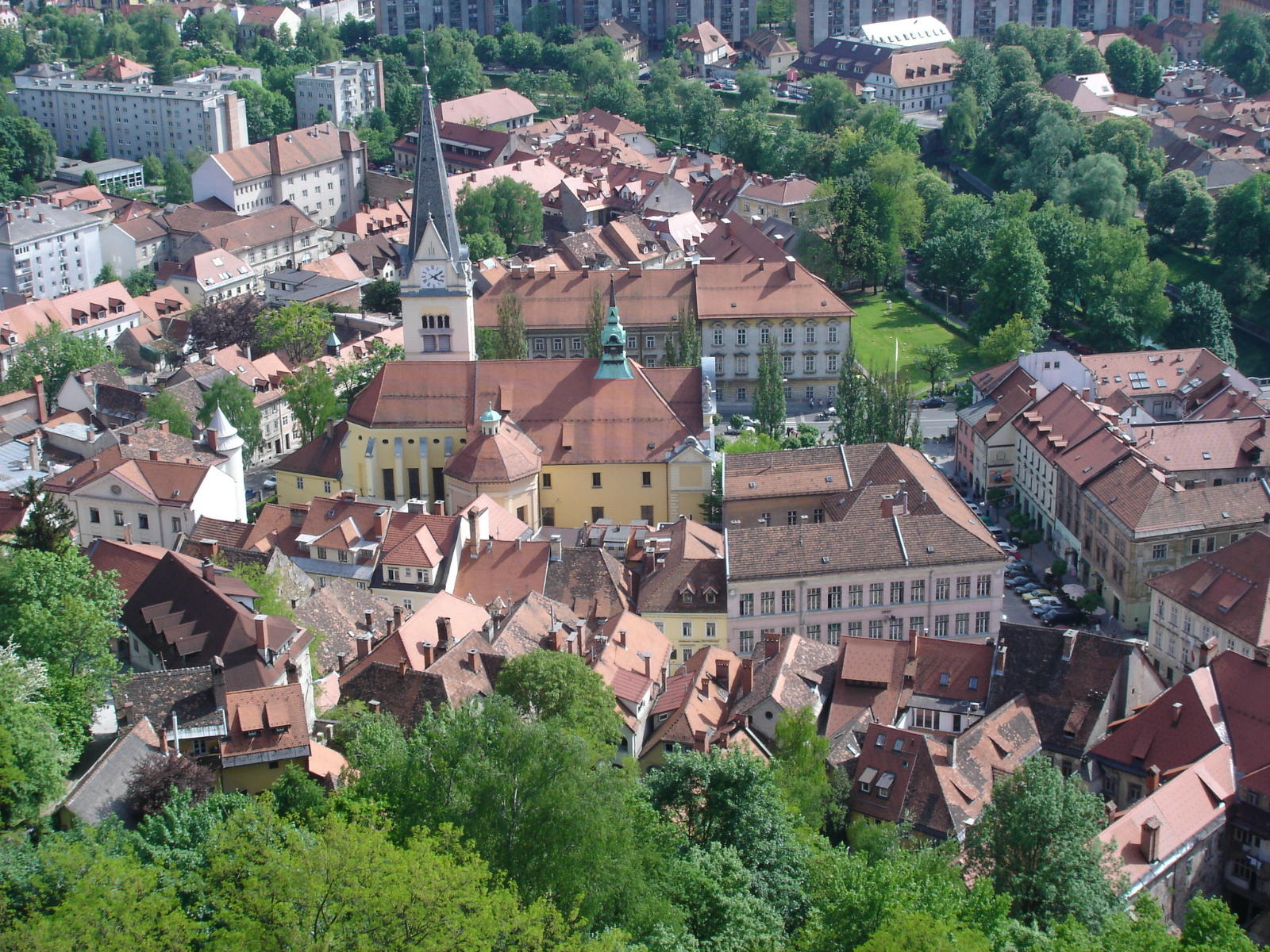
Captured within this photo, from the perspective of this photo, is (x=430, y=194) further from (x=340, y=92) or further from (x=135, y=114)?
(x=340, y=92)

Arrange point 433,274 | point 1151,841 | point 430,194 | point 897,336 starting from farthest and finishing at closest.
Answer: point 897,336
point 430,194
point 433,274
point 1151,841

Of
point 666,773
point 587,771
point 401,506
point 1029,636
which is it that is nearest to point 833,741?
point 1029,636

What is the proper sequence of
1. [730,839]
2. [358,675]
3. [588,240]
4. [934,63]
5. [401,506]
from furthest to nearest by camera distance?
[934,63] → [588,240] → [401,506] → [358,675] → [730,839]

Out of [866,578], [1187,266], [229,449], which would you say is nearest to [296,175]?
[1187,266]

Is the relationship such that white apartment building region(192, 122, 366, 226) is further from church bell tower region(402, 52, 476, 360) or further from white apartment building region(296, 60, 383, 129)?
church bell tower region(402, 52, 476, 360)

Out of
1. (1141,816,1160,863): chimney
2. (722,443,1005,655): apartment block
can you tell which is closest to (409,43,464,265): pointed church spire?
(722,443,1005,655): apartment block

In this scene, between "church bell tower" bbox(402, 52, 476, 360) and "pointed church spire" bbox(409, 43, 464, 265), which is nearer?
"church bell tower" bbox(402, 52, 476, 360)

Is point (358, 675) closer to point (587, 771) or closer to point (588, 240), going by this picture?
point (587, 771)
